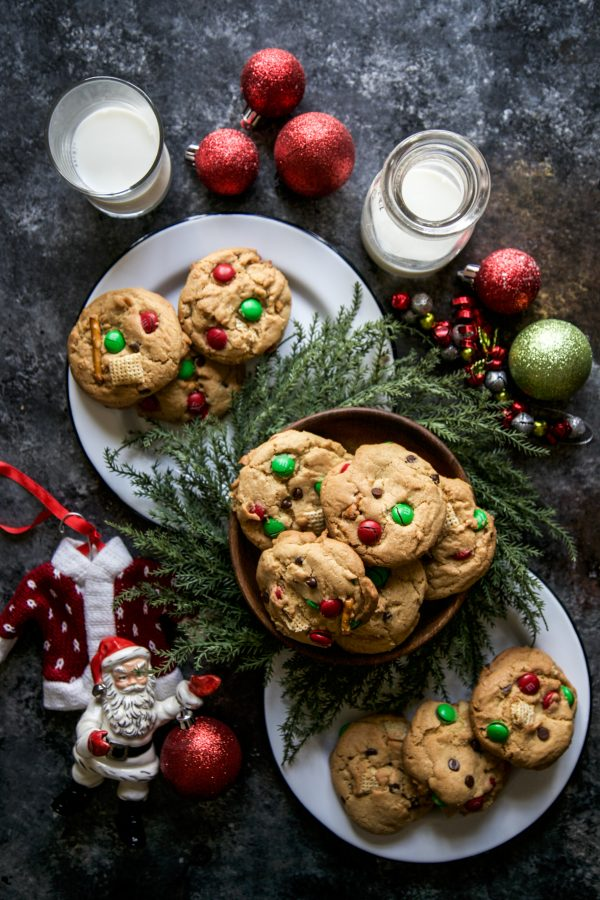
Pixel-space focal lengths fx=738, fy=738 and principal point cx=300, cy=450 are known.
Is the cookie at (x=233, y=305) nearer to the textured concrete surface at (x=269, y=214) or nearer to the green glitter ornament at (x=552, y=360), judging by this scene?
the textured concrete surface at (x=269, y=214)

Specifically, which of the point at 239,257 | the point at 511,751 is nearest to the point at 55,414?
the point at 239,257

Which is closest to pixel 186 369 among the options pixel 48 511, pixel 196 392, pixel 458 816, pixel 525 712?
pixel 196 392

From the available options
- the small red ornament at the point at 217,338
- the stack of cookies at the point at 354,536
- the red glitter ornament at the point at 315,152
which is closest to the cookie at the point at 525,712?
the stack of cookies at the point at 354,536

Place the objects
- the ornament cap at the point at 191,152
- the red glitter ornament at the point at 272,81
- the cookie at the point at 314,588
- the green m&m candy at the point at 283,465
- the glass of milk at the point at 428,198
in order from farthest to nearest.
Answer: the ornament cap at the point at 191,152, the red glitter ornament at the point at 272,81, the glass of milk at the point at 428,198, the green m&m candy at the point at 283,465, the cookie at the point at 314,588

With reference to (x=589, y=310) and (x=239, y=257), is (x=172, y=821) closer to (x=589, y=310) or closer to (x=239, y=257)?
(x=239, y=257)

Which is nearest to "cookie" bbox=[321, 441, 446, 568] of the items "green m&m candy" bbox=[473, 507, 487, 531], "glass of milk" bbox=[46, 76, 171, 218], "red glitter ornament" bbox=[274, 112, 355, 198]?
"green m&m candy" bbox=[473, 507, 487, 531]

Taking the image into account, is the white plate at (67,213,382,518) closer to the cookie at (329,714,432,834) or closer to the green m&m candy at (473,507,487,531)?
the green m&m candy at (473,507,487,531)

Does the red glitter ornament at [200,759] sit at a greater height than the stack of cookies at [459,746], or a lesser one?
lesser
